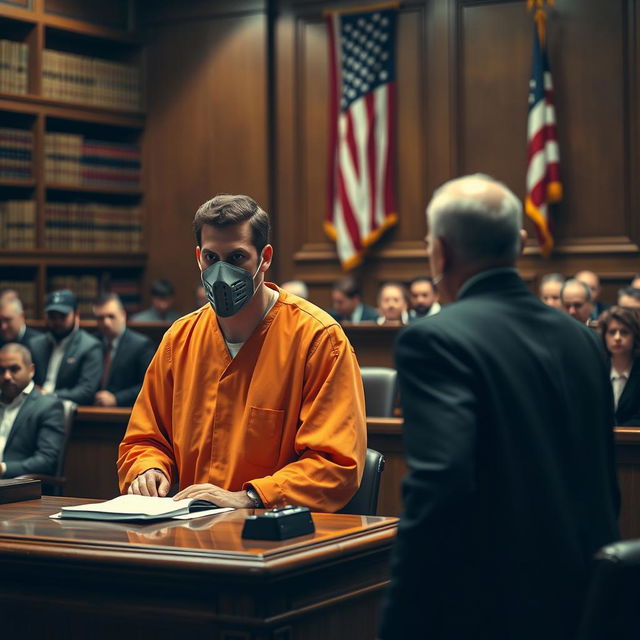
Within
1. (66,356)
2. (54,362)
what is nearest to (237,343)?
(66,356)

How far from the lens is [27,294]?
919 cm

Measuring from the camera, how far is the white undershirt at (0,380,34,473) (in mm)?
5078

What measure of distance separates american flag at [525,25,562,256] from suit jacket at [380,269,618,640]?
7085 millimetres

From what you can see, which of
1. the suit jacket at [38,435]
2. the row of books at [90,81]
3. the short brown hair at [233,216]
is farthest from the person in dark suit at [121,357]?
the short brown hair at [233,216]

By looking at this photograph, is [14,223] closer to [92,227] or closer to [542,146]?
[92,227]

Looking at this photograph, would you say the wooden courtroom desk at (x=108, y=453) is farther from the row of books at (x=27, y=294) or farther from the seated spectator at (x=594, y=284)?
the row of books at (x=27, y=294)

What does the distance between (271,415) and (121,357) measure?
3.96 m

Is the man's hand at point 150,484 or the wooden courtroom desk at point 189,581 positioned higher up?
the man's hand at point 150,484

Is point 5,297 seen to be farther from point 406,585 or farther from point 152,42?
point 406,585

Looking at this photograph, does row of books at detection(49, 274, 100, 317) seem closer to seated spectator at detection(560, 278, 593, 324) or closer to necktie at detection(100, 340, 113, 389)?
necktie at detection(100, 340, 113, 389)

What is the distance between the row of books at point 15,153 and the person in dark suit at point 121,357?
8.83 feet

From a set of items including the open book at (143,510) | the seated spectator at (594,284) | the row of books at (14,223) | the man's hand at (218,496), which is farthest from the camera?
the row of books at (14,223)

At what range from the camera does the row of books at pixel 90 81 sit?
9.27 meters

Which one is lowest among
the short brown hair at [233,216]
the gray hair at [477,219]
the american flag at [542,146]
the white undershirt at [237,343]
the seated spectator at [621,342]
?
the seated spectator at [621,342]
